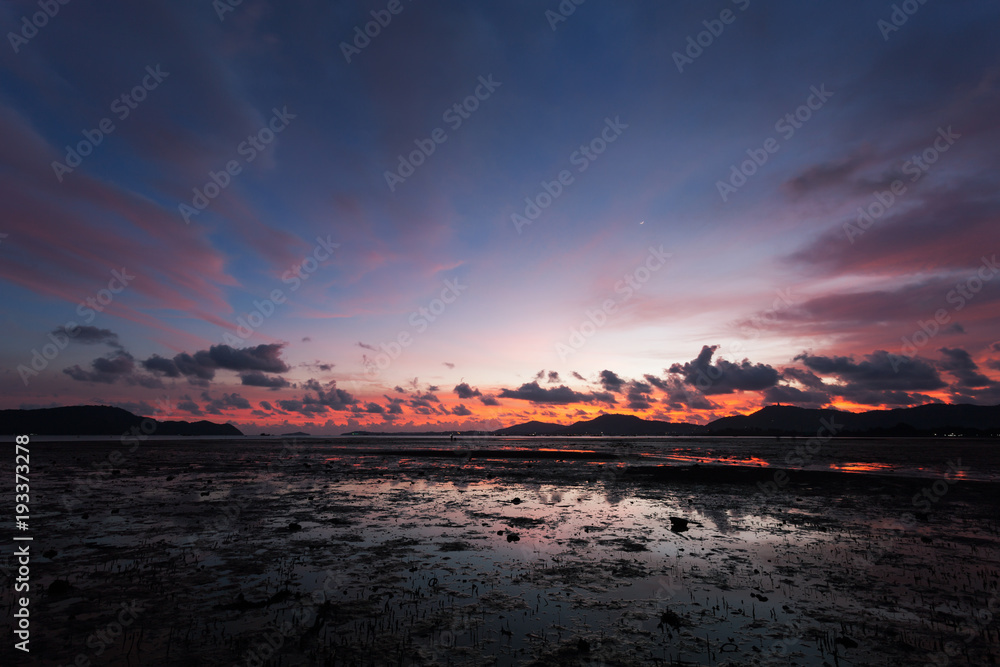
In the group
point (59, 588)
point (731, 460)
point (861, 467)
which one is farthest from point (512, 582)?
point (731, 460)

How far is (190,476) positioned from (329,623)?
43155 millimetres

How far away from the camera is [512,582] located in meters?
13.9

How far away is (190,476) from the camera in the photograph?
1721 inches

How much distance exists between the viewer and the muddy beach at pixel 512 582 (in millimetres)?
9586

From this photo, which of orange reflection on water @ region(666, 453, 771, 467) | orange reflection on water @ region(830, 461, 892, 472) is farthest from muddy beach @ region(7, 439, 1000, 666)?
orange reflection on water @ region(666, 453, 771, 467)

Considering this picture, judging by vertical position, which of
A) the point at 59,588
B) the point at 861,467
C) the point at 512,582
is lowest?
the point at 861,467

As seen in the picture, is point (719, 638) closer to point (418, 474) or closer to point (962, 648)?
point (962, 648)

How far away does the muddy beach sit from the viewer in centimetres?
959

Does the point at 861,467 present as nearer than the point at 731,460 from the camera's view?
Yes

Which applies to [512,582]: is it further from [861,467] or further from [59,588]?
[861,467]

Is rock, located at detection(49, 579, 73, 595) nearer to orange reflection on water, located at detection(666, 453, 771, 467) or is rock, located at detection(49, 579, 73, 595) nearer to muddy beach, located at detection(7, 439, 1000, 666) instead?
muddy beach, located at detection(7, 439, 1000, 666)

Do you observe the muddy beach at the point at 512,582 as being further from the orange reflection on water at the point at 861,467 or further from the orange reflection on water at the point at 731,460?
the orange reflection on water at the point at 731,460

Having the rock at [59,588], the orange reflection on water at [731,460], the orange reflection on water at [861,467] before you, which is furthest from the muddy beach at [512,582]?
the orange reflection on water at [731,460]

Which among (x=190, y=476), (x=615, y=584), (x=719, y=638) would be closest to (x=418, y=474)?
(x=190, y=476)
